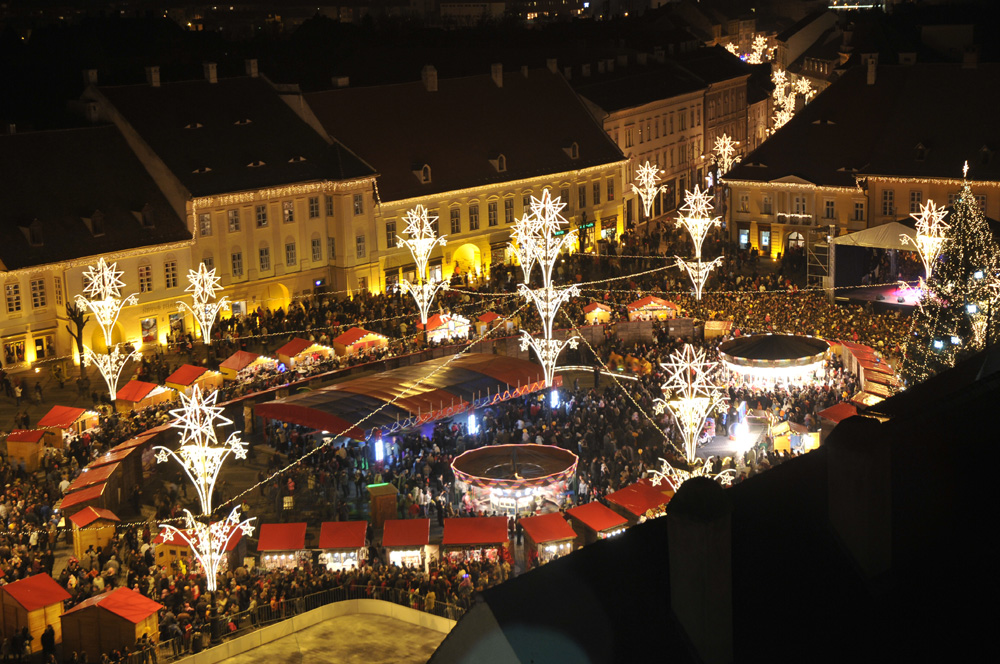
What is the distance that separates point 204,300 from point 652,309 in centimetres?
1622

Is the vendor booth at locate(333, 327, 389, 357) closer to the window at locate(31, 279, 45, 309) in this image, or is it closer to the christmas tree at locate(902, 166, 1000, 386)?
the window at locate(31, 279, 45, 309)

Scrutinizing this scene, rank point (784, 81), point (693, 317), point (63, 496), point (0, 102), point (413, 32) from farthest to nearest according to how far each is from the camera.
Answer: point (413, 32) → point (784, 81) → point (0, 102) → point (693, 317) → point (63, 496)

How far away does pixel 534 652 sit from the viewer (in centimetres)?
761

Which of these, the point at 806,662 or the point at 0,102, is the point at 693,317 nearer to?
the point at 806,662

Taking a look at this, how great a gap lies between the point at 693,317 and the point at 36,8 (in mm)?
99910

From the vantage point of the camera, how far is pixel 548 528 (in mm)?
27359

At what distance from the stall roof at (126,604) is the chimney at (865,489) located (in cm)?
1780

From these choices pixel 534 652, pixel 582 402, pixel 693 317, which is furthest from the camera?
pixel 693 317

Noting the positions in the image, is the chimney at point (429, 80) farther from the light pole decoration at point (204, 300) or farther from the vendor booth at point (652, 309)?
the vendor booth at point (652, 309)

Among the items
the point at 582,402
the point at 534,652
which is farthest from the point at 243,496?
the point at 534,652

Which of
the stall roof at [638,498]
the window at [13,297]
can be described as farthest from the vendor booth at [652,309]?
the window at [13,297]

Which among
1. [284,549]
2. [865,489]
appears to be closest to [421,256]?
[284,549]

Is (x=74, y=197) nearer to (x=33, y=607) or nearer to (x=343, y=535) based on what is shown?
(x=343, y=535)

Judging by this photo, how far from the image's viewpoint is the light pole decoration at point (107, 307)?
4012 centimetres
